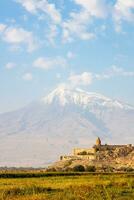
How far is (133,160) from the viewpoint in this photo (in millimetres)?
82562

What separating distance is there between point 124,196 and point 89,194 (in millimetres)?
1724

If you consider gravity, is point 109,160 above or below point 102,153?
below

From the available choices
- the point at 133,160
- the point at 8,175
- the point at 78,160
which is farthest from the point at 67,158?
the point at 8,175

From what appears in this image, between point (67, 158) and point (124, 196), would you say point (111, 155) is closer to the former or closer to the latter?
point (67, 158)

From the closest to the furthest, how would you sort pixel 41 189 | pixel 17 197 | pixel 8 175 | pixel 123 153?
pixel 17 197, pixel 41 189, pixel 8 175, pixel 123 153

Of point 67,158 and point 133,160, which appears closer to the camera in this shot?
point 133,160

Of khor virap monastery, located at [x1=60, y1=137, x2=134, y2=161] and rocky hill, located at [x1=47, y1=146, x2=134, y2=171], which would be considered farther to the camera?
khor virap monastery, located at [x1=60, y1=137, x2=134, y2=161]

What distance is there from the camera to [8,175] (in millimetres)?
49031

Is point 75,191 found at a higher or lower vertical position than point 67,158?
lower

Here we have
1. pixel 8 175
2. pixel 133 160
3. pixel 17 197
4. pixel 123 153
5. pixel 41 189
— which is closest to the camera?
pixel 17 197

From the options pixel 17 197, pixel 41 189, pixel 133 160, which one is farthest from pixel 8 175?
pixel 133 160

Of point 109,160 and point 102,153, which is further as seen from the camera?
point 102,153

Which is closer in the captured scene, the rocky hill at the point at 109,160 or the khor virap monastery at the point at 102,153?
the rocky hill at the point at 109,160

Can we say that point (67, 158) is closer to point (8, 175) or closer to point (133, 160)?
point (133, 160)
